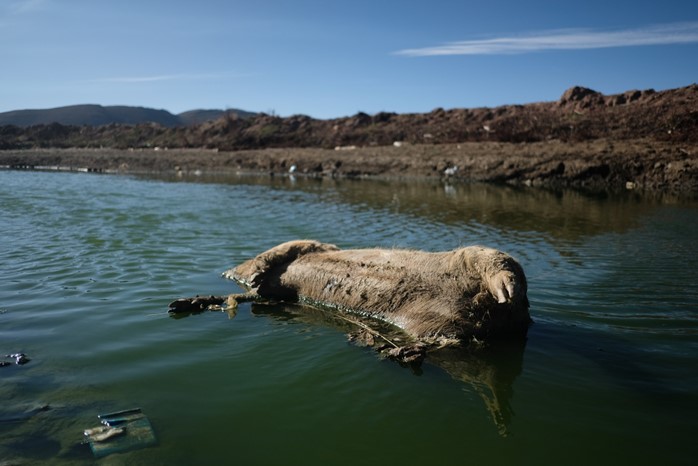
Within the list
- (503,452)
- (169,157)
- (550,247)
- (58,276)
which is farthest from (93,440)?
(169,157)

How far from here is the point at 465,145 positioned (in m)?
40.9

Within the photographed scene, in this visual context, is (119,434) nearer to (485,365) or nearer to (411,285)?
(485,365)

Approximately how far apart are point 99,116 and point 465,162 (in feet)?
311

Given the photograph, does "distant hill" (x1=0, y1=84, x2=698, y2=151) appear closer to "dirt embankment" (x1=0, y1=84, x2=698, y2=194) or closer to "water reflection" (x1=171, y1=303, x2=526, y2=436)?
"dirt embankment" (x1=0, y1=84, x2=698, y2=194)

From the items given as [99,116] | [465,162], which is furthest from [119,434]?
[99,116]

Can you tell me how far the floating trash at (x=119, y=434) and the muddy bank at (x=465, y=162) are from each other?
89.0 feet

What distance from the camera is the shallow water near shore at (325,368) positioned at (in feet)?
17.2

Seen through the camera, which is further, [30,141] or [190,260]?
[30,141]

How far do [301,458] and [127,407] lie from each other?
2135 mm

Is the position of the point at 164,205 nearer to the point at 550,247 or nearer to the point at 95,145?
the point at 550,247

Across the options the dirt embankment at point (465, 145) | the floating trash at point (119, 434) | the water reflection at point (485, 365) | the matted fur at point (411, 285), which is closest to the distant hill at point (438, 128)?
the dirt embankment at point (465, 145)

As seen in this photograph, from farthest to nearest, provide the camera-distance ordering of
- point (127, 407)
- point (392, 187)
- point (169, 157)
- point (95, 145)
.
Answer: point (95, 145) → point (169, 157) → point (392, 187) → point (127, 407)

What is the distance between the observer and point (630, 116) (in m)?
39.6

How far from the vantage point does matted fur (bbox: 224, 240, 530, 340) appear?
24.7 feet
